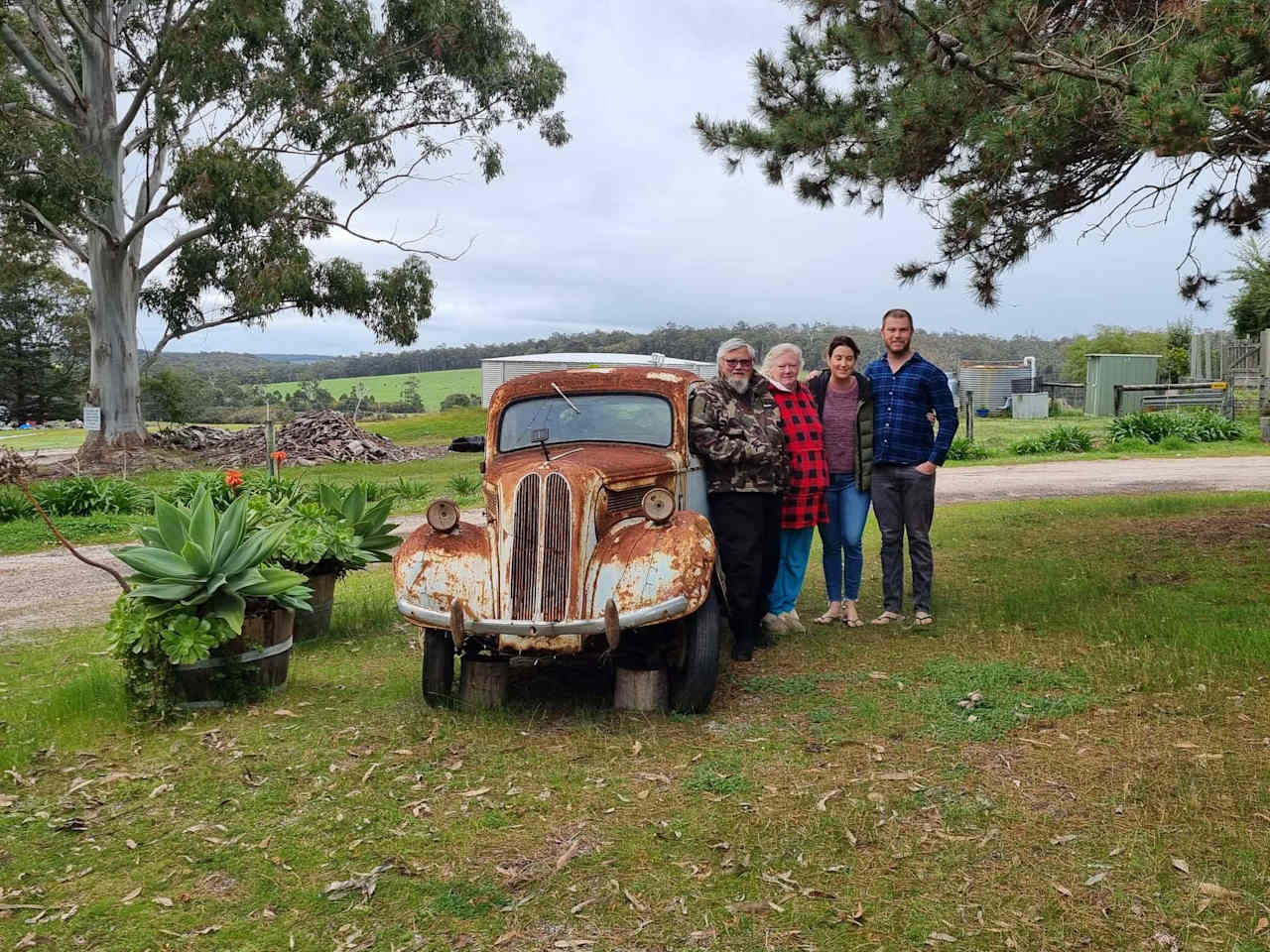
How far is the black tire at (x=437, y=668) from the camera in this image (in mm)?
5699

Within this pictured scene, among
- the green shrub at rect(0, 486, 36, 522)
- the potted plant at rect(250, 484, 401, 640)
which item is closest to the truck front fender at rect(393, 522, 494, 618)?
the potted plant at rect(250, 484, 401, 640)

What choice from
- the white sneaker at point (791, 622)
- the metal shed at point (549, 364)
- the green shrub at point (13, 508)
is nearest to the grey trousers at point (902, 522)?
the white sneaker at point (791, 622)

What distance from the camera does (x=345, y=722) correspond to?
5668 millimetres

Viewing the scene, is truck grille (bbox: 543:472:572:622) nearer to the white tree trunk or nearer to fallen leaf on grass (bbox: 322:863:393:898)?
fallen leaf on grass (bbox: 322:863:393:898)

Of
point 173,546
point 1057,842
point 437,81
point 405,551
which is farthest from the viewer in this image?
point 437,81

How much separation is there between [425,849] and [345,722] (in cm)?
175

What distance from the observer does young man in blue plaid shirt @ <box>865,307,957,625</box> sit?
23.2ft

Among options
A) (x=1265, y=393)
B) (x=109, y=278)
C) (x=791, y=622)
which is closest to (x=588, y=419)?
(x=791, y=622)

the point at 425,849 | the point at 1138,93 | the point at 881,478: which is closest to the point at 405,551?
the point at 425,849

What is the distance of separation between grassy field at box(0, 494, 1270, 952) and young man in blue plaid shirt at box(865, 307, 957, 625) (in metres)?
0.88

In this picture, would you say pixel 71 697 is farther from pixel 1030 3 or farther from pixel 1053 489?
pixel 1053 489

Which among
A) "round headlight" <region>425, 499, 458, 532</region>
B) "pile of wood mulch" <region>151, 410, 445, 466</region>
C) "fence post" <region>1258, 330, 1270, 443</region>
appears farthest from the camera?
"pile of wood mulch" <region>151, 410, 445, 466</region>

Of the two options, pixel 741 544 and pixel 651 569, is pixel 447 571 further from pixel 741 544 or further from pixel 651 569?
pixel 741 544

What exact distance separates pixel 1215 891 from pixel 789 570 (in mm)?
4046
